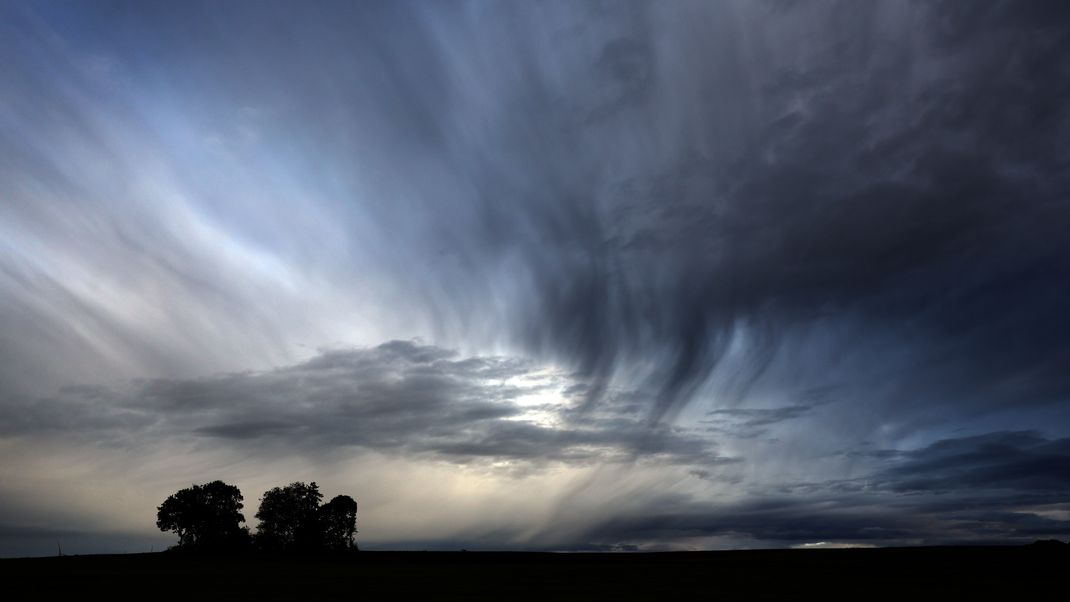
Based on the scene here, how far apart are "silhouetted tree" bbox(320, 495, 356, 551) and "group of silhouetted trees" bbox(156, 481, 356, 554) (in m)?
0.27

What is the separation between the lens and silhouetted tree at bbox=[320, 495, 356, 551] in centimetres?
18162

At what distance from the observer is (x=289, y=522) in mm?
176500

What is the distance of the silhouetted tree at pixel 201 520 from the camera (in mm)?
173875

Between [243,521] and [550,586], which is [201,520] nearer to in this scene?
[243,521]

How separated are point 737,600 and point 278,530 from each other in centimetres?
15351

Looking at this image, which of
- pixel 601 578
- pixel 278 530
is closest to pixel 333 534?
pixel 278 530

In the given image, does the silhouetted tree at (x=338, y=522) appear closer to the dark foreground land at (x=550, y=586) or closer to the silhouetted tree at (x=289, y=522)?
the silhouetted tree at (x=289, y=522)

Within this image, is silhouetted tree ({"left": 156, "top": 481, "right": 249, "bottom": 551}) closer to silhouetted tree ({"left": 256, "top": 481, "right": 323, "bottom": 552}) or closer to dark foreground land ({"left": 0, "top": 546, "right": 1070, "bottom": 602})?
silhouetted tree ({"left": 256, "top": 481, "right": 323, "bottom": 552})

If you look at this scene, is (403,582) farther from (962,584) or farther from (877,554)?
(877,554)

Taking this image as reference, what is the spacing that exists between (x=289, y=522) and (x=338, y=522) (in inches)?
537

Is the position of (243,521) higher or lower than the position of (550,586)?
higher

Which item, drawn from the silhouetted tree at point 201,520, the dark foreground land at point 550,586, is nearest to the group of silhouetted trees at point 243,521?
the silhouetted tree at point 201,520

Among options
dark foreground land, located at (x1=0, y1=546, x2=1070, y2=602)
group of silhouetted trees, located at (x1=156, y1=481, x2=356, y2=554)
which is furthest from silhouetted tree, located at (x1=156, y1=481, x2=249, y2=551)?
dark foreground land, located at (x1=0, y1=546, x2=1070, y2=602)

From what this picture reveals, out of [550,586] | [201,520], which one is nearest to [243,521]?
[201,520]
